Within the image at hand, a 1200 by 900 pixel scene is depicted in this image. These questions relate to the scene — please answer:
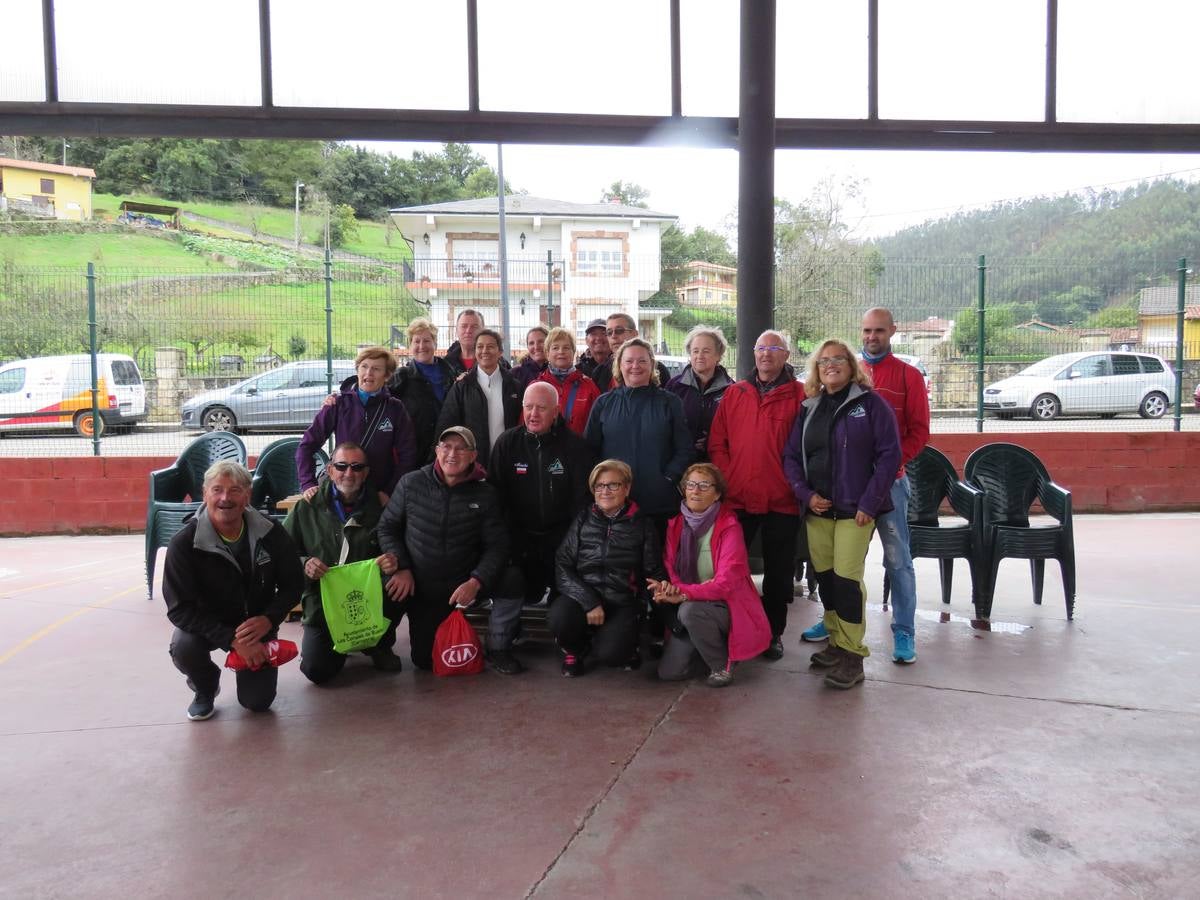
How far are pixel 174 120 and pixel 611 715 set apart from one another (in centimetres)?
513

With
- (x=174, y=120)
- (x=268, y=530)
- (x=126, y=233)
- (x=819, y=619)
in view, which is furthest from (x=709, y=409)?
(x=126, y=233)

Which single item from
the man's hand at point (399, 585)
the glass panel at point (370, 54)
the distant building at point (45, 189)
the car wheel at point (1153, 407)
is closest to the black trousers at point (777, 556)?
the man's hand at point (399, 585)

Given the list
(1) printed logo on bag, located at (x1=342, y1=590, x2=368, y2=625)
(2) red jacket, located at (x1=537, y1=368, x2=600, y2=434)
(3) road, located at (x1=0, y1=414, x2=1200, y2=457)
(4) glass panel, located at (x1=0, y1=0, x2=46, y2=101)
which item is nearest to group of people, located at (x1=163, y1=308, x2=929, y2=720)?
(1) printed logo on bag, located at (x1=342, y1=590, x2=368, y2=625)

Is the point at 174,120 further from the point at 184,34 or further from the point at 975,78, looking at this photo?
the point at 975,78

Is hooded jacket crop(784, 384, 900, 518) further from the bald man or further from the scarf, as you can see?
the bald man

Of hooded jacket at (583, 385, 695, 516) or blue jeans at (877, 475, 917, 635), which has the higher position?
hooded jacket at (583, 385, 695, 516)

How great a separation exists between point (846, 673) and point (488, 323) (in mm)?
5598

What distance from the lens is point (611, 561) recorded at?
4.36 meters

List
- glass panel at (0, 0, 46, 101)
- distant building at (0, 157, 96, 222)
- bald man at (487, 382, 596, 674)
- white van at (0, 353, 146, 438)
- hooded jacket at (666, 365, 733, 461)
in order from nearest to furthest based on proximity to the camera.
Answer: bald man at (487, 382, 596, 674), hooded jacket at (666, 365, 733, 461), glass panel at (0, 0, 46, 101), white van at (0, 353, 146, 438), distant building at (0, 157, 96, 222)

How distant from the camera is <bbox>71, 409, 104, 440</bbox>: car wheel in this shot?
335 inches

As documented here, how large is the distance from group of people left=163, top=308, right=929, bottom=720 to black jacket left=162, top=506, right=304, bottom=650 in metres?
0.01

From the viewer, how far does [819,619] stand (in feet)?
17.2

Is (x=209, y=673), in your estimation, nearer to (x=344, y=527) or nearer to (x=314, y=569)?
(x=314, y=569)

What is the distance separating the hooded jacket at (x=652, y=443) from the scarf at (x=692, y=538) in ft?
0.89
